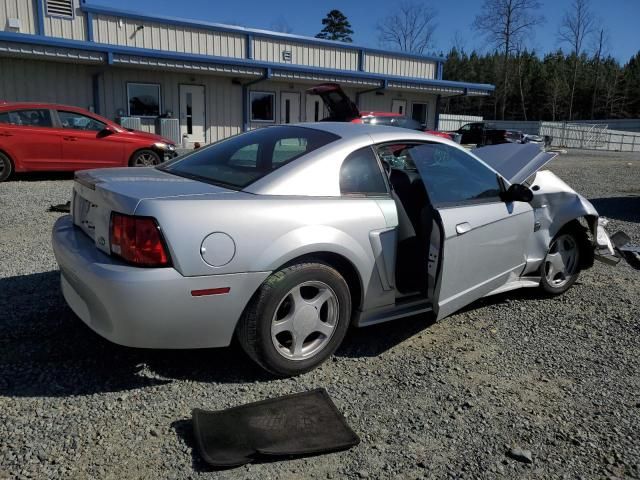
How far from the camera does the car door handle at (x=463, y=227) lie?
356 cm

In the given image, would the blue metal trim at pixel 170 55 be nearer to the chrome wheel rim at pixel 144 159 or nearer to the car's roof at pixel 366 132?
the chrome wheel rim at pixel 144 159

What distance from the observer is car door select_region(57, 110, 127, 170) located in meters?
10.6

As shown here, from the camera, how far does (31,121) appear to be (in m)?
10.3

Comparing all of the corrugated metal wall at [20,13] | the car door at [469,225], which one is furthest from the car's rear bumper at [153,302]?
the corrugated metal wall at [20,13]

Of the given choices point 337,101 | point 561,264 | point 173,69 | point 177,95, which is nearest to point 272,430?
point 561,264

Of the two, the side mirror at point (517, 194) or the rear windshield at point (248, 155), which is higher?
the rear windshield at point (248, 155)

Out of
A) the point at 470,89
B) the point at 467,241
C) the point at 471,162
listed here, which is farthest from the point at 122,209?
the point at 470,89

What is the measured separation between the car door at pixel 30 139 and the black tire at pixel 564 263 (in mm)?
9575

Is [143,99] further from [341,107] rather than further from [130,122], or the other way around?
[341,107]

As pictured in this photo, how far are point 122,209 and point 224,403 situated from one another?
3.87 ft

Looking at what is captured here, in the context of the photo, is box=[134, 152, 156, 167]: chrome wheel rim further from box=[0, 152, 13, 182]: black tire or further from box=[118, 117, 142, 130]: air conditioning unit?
box=[118, 117, 142, 130]: air conditioning unit

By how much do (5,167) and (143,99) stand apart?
8.65 m

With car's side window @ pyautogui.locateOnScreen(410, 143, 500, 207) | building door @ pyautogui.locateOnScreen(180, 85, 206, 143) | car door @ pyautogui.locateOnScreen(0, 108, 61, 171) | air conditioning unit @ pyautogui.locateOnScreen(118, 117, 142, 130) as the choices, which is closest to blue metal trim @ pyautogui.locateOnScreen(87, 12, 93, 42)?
air conditioning unit @ pyautogui.locateOnScreen(118, 117, 142, 130)

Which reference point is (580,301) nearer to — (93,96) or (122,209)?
(122,209)
